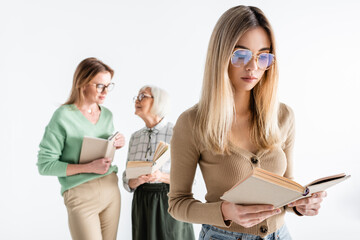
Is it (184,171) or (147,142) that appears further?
(147,142)

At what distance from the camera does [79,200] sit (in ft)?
8.70

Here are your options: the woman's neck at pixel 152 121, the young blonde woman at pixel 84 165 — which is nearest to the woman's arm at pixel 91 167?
the young blonde woman at pixel 84 165

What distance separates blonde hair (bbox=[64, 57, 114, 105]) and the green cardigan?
9 centimetres

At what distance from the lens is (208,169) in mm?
1354

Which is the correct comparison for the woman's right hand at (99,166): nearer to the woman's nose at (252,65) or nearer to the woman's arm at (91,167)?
the woman's arm at (91,167)

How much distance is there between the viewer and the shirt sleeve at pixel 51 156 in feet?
8.64

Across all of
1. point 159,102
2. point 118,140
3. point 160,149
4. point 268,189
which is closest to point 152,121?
point 159,102

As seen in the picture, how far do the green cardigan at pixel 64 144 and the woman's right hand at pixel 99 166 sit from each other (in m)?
0.06

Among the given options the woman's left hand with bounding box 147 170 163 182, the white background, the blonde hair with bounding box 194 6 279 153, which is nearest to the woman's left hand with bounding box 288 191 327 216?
the blonde hair with bounding box 194 6 279 153

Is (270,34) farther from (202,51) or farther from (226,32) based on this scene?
(202,51)

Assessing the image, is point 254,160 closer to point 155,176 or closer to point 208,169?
point 208,169

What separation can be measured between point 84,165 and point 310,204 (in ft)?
5.95

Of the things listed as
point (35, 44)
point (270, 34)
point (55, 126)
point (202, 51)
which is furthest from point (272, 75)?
point (35, 44)

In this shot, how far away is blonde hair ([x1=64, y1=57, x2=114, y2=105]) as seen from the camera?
111 inches
